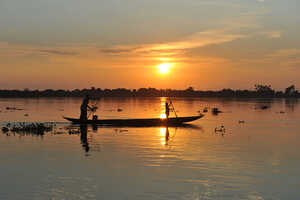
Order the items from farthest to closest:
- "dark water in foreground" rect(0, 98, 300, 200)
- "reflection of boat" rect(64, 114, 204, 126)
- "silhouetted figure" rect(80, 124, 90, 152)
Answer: "reflection of boat" rect(64, 114, 204, 126)
"silhouetted figure" rect(80, 124, 90, 152)
"dark water in foreground" rect(0, 98, 300, 200)

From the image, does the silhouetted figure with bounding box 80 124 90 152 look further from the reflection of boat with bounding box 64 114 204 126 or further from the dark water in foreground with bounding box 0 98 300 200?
the reflection of boat with bounding box 64 114 204 126

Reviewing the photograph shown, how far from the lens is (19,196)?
1231 centimetres

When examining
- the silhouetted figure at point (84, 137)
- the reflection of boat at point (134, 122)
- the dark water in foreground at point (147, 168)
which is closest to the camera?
the dark water in foreground at point (147, 168)

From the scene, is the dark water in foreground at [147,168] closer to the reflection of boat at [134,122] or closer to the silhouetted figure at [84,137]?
the silhouetted figure at [84,137]

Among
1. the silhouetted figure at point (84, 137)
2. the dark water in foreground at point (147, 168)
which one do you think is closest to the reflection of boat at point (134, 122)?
the silhouetted figure at point (84, 137)

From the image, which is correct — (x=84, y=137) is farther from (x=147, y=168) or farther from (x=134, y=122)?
(x=147, y=168)

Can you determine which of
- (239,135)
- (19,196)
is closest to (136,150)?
(19,196)

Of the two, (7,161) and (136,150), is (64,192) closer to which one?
(7,161)

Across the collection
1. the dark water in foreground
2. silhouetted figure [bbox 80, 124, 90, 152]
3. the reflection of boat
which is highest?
the reflection of boat

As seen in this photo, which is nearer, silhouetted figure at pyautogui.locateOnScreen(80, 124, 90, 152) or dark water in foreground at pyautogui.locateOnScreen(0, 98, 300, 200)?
dark water in foreground at pyautogui.locateOnScreen(0, 98, 300, 200)

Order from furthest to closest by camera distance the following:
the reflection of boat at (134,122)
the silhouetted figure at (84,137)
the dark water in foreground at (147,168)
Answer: the reflection of boat at (134,122)
the silhouetted figure at (84,137)
the dark water in foreground at (147,168)

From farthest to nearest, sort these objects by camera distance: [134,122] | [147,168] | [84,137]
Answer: [134,122] < [84,137] < [147,168]

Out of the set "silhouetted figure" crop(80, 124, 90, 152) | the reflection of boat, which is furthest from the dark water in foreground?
the reflection of boat

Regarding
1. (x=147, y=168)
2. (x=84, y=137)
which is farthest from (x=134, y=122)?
(x=147, y=168)
